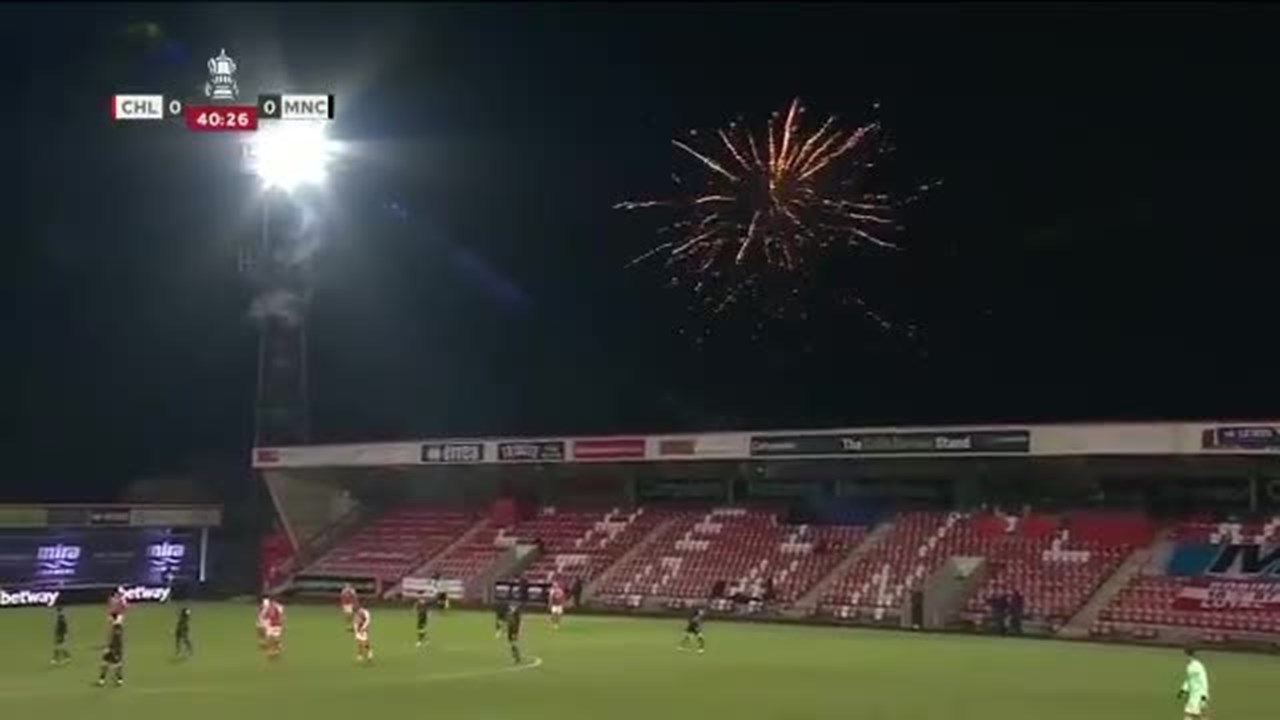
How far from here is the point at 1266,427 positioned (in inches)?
1950

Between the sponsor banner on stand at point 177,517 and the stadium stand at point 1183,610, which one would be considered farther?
the sponsor banner on stand at point 177,517

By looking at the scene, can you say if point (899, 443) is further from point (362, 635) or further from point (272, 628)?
point (272, 628)

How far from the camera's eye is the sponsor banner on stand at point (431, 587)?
65625 millimetres

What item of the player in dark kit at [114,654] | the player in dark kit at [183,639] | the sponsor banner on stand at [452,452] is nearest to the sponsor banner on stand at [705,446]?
the sponsor banner on stand at [452,452]

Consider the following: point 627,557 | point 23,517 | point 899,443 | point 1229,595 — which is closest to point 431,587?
point 627,557

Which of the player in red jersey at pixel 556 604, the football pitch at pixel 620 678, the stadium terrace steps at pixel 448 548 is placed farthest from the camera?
the stadium terrace steps at pixel 448 548

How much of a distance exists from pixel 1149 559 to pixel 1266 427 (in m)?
6.54

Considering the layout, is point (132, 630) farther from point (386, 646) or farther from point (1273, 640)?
point (1273, 640)

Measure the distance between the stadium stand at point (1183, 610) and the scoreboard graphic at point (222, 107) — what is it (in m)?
29.4

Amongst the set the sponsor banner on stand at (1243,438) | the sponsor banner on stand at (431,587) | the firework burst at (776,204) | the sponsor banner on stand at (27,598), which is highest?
the firework burst at (776,204)

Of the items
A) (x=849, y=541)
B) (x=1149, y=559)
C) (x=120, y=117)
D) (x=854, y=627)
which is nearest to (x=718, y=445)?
(x=849, y=541)

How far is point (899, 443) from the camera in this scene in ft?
188

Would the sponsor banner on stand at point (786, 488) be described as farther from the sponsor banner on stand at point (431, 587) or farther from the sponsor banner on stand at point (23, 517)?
the sponsor banner on stand at point (23, 517)

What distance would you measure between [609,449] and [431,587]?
959 centimetres
